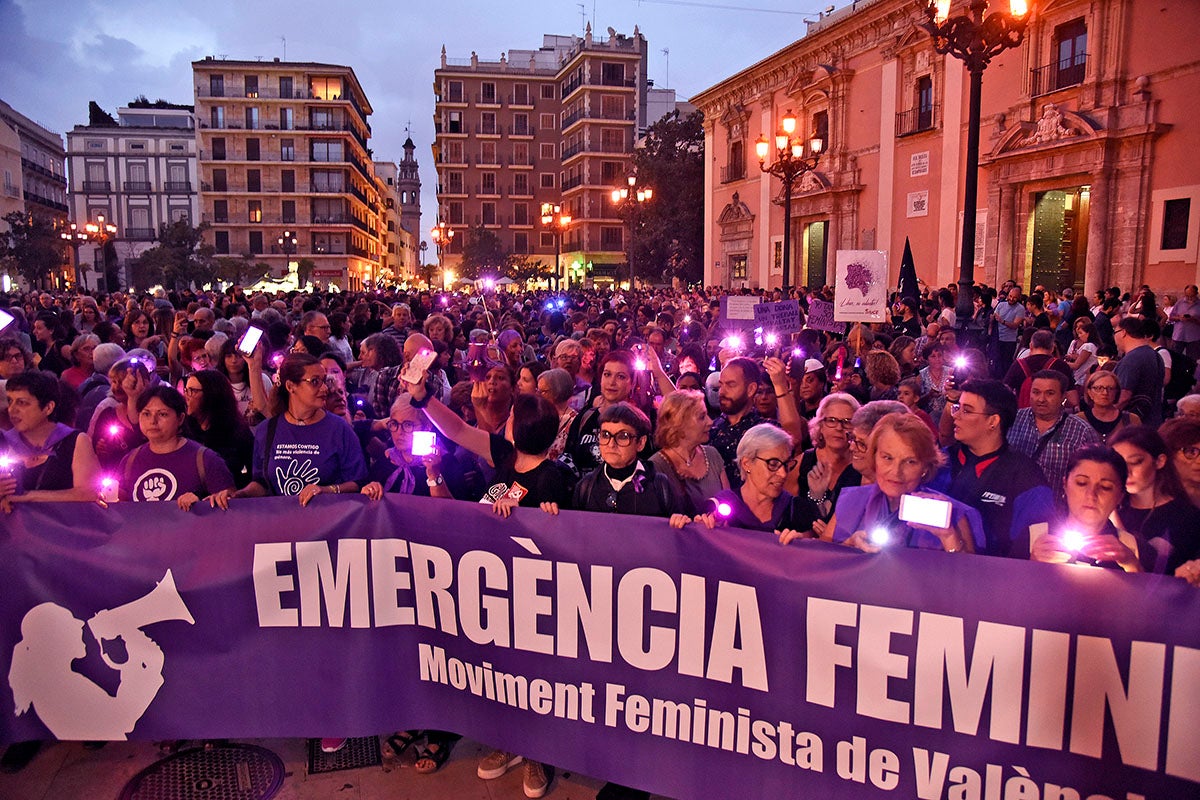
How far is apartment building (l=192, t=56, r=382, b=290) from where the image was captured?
70.5m

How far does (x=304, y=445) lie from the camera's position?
14.4 ft

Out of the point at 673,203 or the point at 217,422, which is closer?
the point at 217,422

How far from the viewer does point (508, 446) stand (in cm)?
440

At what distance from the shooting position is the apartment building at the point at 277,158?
70.5 meters

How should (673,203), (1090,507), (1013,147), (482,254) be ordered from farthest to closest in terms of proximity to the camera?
(482,254) < (673,203) < (1013,147) < (1090,507)

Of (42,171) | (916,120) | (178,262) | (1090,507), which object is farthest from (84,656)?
(42,171)

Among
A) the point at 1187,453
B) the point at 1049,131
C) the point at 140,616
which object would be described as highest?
the point at 1049,131

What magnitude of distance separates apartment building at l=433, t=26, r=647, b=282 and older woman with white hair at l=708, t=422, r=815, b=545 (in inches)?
2618

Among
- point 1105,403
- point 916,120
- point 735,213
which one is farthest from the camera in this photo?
point 735,213

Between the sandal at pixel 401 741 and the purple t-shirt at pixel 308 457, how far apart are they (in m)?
1.28

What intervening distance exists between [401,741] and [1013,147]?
2269cm

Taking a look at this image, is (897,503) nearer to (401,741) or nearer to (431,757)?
(431,757)

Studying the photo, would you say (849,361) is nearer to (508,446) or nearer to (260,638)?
(508,446)

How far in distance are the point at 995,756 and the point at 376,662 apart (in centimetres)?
256
